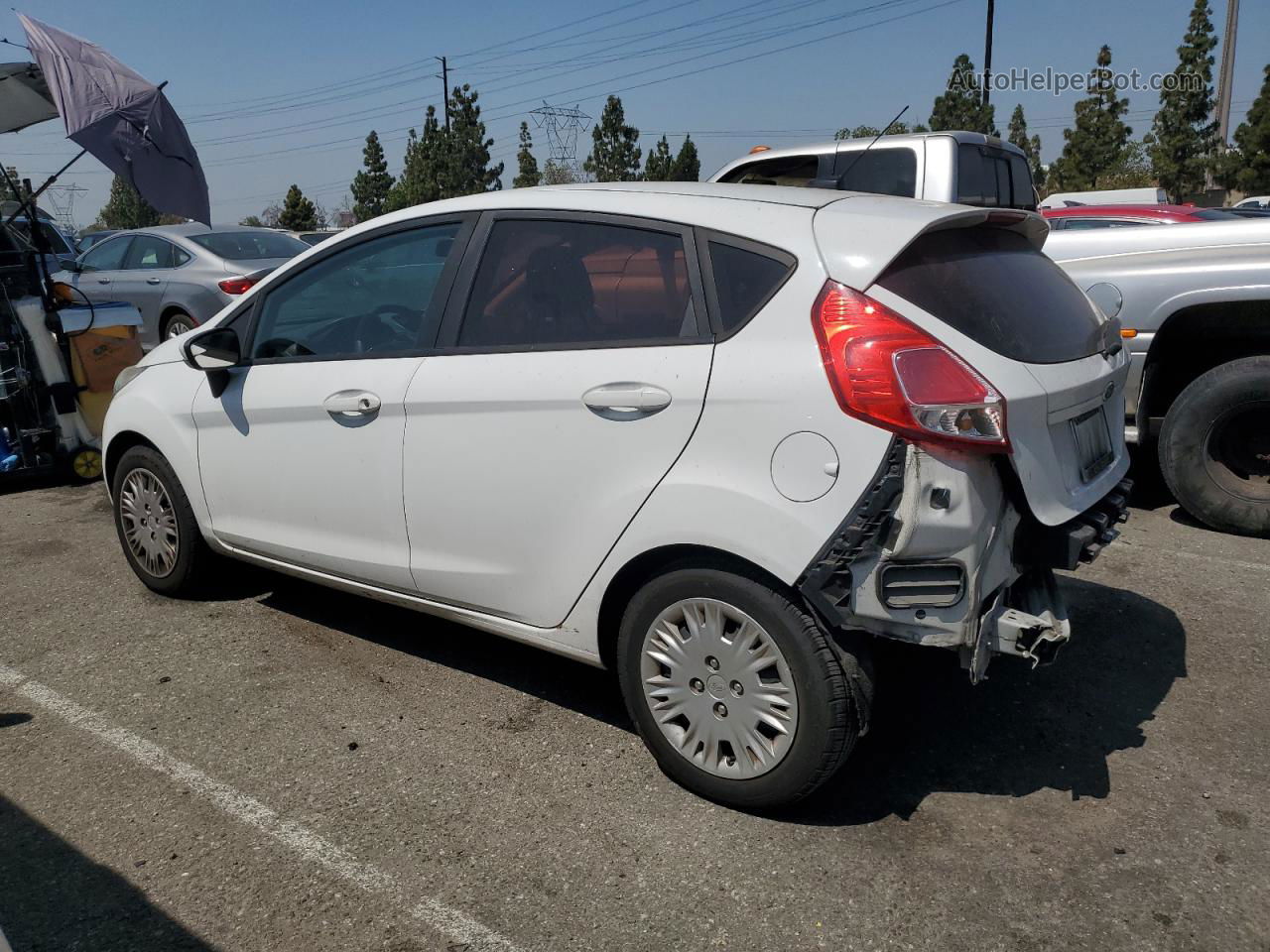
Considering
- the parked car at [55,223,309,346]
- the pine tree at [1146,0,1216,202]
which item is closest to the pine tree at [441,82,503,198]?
the pine tree at [1146,0,1216,202]

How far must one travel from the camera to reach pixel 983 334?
2895 mm

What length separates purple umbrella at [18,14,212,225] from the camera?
629 cm

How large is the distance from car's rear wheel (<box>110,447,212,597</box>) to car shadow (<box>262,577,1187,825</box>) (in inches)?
16.5

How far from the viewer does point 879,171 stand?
7031 millimetres

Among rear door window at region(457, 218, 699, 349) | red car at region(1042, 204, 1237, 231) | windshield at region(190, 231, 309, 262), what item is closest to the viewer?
rear door window at region(457, 218, 699, 349)

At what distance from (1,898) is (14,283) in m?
5.26

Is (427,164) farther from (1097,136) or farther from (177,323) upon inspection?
(177,323)

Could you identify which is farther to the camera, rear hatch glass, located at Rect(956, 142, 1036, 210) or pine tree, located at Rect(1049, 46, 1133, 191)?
pine tree, located at Rect(1049, 46, 1133, 191)

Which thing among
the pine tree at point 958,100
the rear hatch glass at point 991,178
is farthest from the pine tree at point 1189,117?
the rear hatch glass at point 991,178

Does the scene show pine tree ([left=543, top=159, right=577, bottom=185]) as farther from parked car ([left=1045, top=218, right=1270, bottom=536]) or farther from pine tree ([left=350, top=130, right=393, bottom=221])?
parked car ([left=1045, top=218, right=1270, bottom=536])

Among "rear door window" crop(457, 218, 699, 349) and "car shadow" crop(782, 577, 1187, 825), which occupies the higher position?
"rear door window" crop(457, 218, 699, 349)

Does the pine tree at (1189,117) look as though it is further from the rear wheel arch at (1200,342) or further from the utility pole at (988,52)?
the rear wheel arch at (1200,342)

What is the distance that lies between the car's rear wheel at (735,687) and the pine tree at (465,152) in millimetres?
54049

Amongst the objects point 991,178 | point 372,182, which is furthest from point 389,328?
point 372,182
